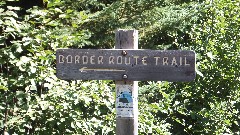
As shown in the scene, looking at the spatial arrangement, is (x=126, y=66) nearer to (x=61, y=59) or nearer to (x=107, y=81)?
(x=61, y=59)

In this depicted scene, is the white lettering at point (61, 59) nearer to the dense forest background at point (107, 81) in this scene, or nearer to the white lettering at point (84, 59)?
the white lettering at point (84, 59)

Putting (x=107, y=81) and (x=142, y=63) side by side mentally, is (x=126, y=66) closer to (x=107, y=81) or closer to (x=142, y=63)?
(x=142, y=63)

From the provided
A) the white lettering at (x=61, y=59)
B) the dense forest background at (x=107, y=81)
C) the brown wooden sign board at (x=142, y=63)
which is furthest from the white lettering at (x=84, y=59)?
the dense forest background at (x=107, y=81)

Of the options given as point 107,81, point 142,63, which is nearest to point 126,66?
point 142,63

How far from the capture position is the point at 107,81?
12.6 feet

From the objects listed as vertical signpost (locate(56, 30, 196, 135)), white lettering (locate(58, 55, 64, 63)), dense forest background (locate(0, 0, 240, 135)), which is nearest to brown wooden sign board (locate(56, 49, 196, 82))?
vertical signpost (locate(56, 30, 196, 135))

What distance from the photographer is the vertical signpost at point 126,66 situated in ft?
8.78

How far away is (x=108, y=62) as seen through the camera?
2684 millimetres

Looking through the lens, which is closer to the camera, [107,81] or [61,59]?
[61,59]

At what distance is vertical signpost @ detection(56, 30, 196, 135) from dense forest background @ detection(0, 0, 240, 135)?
3.11 ft

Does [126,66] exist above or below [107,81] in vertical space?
above

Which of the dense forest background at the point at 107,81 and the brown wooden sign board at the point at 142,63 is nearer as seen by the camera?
the brown wooden sign board at the point at 142,63

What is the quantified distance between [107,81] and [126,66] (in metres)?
1.19

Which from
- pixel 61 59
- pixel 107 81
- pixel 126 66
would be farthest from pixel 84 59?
pixel 107 81
